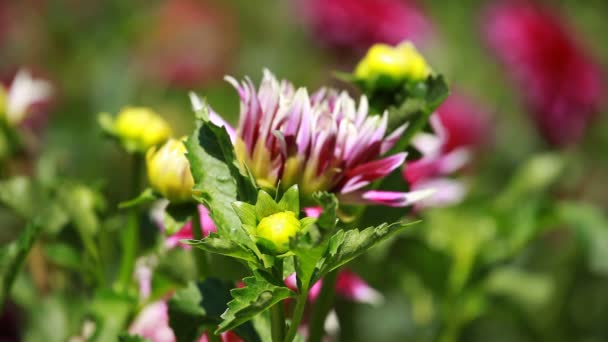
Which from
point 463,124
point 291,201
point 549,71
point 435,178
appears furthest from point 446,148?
point 291,201

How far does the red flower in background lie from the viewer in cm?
137

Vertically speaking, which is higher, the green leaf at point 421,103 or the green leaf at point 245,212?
the green leaf at point 421,103

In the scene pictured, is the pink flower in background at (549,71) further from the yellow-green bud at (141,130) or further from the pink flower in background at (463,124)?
the yellow-green bud at (141,130)

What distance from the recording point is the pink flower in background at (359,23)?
1150mm

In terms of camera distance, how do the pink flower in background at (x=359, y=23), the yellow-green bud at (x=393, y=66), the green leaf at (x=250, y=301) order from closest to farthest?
1. the green leaf at (x=250, y=301)
2. the yellow-green bud at (x=393, y=66)
3. the pink flower in background at (x=359, y=23)

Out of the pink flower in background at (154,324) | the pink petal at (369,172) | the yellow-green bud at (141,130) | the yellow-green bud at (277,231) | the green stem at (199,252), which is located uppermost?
the yellow-green bud at (141,130)

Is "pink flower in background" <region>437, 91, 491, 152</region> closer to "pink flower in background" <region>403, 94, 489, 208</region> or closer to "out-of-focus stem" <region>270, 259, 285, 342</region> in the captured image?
"pink flower in background" <region>403, 94, 489, 208</region>

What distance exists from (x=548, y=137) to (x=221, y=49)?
0.74 metres

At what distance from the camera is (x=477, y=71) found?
1.87 meters

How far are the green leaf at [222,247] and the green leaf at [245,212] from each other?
1 centimetres

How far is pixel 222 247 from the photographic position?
309 millimetres

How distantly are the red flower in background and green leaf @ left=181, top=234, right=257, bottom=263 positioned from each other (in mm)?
1041

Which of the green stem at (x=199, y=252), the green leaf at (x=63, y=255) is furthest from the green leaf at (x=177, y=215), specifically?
the green leaf at (x=63, y=255)

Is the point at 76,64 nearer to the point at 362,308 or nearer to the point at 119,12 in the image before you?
the point at 119,12
